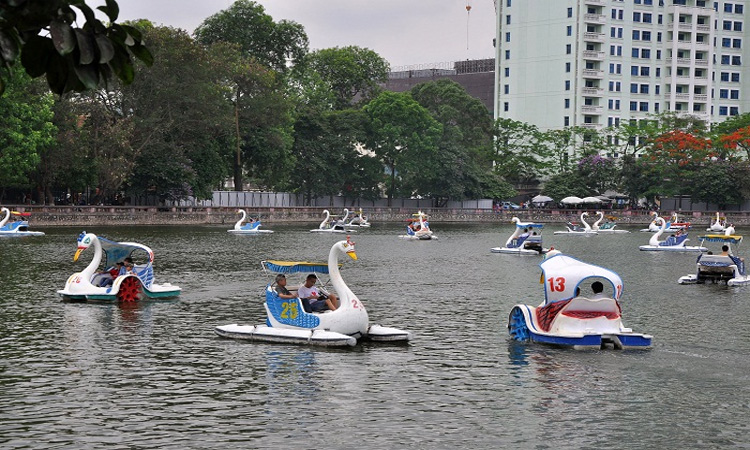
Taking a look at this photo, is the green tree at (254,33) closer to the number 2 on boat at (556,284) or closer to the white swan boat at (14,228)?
the white swan boat at (14,228)

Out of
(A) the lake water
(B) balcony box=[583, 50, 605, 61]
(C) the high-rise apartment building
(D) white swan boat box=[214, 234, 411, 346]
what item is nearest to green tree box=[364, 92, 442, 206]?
(C) the high-rise apartment building

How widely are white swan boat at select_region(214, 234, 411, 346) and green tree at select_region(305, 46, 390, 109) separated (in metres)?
99.3

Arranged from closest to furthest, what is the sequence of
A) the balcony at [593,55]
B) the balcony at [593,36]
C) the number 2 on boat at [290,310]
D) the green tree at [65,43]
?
the green tree at [65,43], the number 2 on boat at [290,310], the balcony at [593,36], the balcony at [593,55]

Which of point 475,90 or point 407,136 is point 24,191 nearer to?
point 407,136

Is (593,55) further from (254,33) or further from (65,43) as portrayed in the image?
(65,43)

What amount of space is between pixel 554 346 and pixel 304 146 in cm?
8454

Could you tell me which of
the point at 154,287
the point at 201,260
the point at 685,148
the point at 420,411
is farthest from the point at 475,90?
the point at 420,411

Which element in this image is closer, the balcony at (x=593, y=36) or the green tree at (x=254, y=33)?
the green tree at (x=254, y=33)

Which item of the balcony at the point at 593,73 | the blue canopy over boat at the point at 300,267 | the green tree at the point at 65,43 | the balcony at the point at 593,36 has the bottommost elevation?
the blue canopy over boat at the point at 300,267

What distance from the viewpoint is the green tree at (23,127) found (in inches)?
2625

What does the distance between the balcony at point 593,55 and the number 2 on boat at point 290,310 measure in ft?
399

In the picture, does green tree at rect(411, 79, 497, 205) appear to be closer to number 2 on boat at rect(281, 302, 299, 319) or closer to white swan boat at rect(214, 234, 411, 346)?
white swan boat at rect(214, 234, 411, 346)

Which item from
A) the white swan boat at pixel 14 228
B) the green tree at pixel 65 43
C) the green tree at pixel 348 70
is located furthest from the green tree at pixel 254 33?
the green tree at pixel 65 43

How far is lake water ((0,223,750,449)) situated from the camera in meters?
15.4
